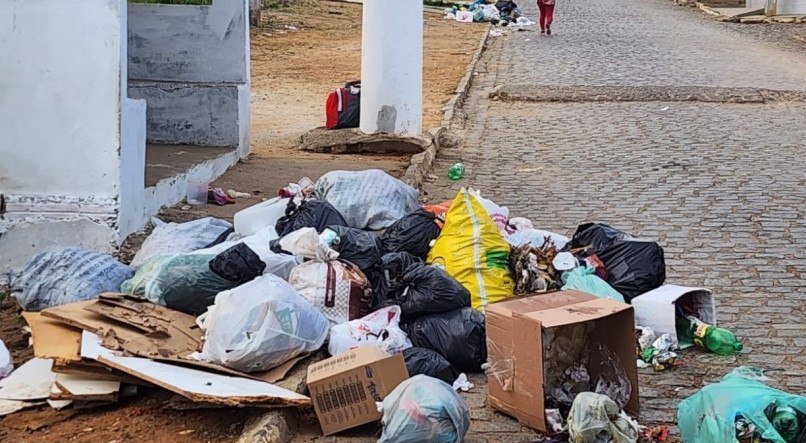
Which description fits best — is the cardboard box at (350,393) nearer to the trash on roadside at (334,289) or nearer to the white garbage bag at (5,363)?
the trash on roadside at (334,289)

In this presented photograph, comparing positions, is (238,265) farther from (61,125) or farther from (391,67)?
(391,67)

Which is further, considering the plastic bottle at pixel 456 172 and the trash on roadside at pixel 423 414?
the plastic bottle at pixel 456 172

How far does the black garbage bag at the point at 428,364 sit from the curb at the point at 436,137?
3.95 meters

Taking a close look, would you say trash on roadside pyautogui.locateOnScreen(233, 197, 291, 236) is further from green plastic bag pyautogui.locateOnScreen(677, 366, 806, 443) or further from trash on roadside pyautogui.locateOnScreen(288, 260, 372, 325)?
green plastic bag pyautogui.locateOnScreen(677, 366, 806, 443)

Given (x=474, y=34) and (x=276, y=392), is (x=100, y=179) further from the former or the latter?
(x=474, y=34)

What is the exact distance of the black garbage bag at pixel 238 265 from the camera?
196 inches

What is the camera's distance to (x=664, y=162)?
9867mm

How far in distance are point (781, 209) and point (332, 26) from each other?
59.5 feet

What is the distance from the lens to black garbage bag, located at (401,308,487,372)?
4672mm

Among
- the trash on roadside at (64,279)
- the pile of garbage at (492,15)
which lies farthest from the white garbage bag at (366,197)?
the pile of garbage at (492,15)

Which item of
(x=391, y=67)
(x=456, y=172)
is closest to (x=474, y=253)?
(x=456, y=172)

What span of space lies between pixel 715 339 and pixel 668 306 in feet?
0.94

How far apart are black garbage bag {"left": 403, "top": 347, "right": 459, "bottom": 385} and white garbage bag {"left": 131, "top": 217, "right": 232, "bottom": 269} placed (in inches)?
69.8

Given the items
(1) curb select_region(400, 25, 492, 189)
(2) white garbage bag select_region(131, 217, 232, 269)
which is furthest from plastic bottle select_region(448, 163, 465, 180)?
(2) white garbage bag select_region(131, 217, 232, 269)
